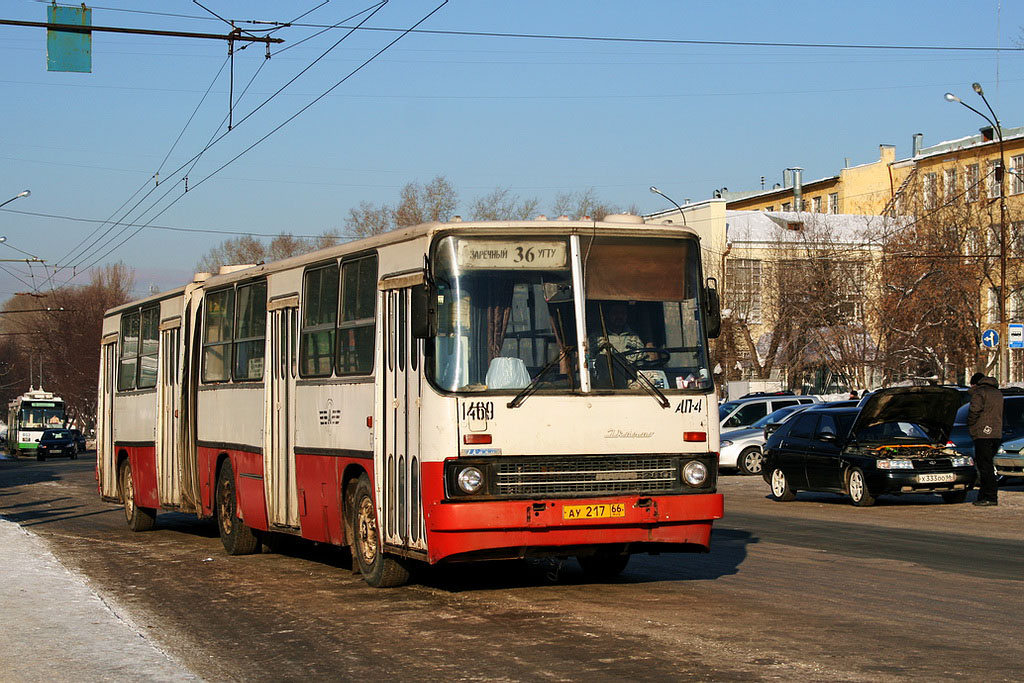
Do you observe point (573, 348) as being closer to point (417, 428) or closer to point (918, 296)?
point (417, 428)

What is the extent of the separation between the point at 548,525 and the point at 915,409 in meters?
13.1

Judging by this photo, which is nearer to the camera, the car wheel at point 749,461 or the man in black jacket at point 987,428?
the man in black jacket at point 987,428

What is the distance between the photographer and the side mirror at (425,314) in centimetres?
1075

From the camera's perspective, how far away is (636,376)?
11.4 m

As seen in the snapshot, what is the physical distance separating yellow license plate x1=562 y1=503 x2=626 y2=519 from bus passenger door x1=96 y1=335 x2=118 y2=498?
1211cm

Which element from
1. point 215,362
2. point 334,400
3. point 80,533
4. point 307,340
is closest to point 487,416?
point 334,400

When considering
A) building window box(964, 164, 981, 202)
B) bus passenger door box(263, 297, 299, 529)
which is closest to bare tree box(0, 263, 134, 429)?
building window box(964, 164, 981, 202)

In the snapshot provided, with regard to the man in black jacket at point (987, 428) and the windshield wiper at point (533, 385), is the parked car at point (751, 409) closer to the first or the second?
the man in black jacket at point (987, 428)

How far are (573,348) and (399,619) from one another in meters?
2.46

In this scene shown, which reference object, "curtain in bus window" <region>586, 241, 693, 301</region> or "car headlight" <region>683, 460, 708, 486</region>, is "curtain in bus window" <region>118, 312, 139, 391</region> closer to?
"curtain in bus window" <region>586, 241, 693, 301</region>

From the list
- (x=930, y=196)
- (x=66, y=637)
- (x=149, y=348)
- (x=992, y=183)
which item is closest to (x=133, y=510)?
(x=149, y=348)

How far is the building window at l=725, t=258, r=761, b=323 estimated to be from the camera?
6681 cm

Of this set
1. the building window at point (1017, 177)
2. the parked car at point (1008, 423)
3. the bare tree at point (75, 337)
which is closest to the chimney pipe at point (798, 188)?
the building window at point (1017, 177)

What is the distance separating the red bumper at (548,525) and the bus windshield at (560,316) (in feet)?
2.96
